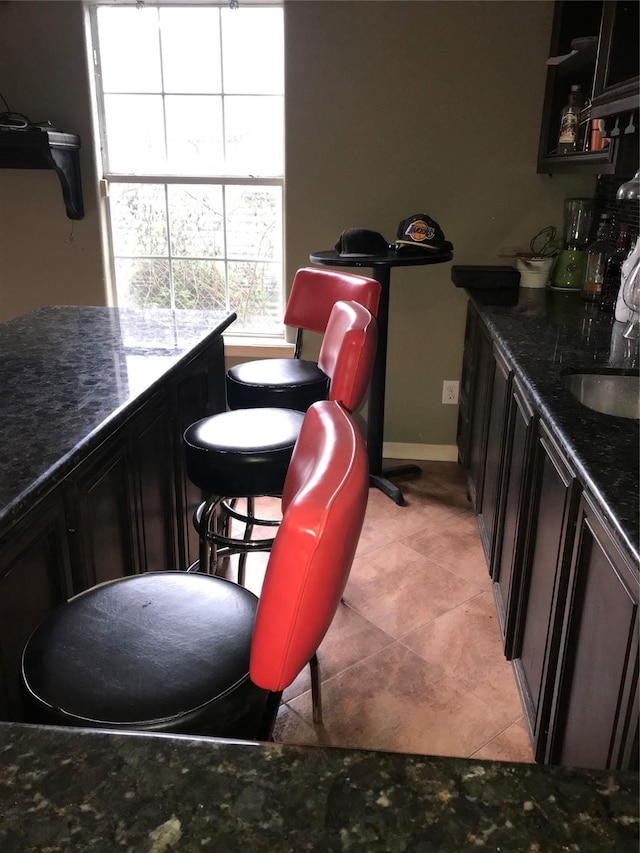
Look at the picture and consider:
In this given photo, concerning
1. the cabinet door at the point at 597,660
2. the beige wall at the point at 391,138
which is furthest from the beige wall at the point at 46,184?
the cabinet door at the point at 597,660

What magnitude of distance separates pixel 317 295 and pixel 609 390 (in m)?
1.19

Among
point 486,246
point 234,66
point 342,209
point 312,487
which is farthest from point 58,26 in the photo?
point 312,487

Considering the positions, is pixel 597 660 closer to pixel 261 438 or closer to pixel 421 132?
pixel 261 438

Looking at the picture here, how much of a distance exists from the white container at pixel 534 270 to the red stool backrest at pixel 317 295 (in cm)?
95

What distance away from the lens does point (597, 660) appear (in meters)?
1.17

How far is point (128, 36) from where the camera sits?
10.9 feet

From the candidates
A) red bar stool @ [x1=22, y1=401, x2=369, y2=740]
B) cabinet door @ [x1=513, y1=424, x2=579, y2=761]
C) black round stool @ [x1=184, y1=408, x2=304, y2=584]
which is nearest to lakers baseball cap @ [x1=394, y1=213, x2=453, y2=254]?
black round stool @ [x1=184, y1=408, x2=304, y2=584]

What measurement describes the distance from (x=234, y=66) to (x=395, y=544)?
238 cm

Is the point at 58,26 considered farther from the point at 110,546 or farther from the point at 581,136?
the point at 110,546

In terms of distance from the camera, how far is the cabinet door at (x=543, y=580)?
Result: 1390 mm

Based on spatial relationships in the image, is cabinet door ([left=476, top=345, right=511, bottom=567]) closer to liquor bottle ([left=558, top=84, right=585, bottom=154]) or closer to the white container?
the white container

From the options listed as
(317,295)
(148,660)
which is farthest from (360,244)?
(148,660)

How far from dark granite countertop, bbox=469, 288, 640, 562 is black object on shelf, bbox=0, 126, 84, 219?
203 cm

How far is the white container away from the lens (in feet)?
10.2
